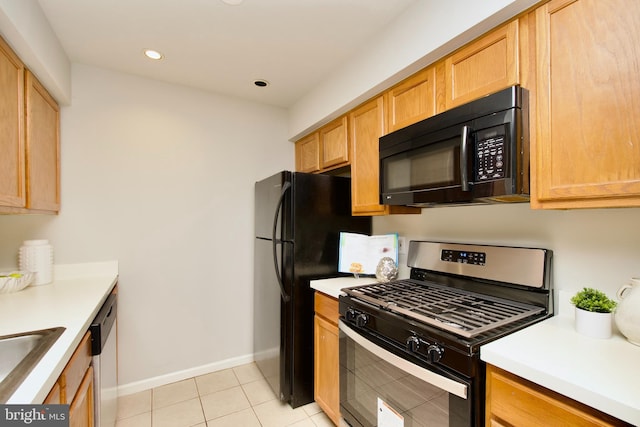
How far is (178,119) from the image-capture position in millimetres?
2406

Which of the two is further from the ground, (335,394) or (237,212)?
(237,212)

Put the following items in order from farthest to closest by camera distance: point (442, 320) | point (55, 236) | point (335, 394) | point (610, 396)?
point (55, 236), point (335, 394), point (442, 320), point (610, 396)

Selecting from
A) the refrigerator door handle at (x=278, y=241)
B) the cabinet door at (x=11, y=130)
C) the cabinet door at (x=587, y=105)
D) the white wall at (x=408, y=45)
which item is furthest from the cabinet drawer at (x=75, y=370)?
the white wall at (x=408, y=45)

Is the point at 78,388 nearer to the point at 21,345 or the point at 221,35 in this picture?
the point at 21,345

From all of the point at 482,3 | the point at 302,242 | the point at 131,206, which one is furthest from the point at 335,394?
the point at 482,3

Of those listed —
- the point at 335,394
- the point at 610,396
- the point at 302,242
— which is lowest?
the point at 335,394

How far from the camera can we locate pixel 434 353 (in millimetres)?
1066

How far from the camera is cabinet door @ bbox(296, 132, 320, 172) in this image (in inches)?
99.3

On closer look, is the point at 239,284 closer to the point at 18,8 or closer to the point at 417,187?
the point at 417,187

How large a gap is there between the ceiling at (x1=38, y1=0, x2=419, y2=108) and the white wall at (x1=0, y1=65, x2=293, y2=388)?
284 mm

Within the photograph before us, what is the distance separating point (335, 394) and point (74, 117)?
2520mm

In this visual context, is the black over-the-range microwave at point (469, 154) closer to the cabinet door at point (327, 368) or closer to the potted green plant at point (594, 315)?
the potted green plant at point (594, 315)

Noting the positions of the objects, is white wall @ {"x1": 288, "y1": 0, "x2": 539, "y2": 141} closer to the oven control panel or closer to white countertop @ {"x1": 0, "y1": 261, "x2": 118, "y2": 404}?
the oven control panel

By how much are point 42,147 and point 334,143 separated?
1813mm
